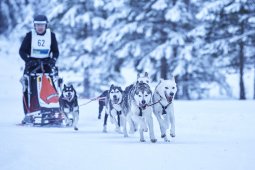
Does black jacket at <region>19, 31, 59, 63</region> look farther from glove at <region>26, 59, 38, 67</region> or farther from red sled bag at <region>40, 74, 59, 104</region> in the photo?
red sled bag at <region>40, 74, 59, 104</region>

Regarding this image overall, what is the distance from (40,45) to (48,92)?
1.18 meters

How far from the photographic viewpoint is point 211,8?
2123cm

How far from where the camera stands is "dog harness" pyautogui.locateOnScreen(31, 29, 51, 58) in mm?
11977

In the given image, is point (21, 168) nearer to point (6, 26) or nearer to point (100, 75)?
point (100, 75)

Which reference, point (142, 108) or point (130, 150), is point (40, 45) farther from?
point (130, 150)

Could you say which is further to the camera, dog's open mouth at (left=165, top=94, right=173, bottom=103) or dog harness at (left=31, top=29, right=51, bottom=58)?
dog harness at (left=31, top=29, right=51, bottom=58)

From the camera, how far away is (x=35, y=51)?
1204 cm

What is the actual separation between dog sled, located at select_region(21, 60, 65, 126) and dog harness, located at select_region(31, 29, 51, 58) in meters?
0.21

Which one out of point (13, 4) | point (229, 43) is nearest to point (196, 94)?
point (229, 43)

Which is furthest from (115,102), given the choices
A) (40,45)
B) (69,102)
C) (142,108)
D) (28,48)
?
(28,48)

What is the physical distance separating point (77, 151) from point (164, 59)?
17.3 metres

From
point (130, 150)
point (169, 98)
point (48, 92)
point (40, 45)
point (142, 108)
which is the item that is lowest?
point (130, 150)

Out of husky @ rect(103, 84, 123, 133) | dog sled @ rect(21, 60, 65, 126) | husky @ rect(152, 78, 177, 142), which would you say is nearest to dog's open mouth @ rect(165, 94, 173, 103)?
husky @ rect(152, 78, 177, 142)

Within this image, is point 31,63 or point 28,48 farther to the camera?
point 28,48
